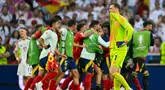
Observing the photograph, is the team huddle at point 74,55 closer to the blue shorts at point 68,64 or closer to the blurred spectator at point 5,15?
the blue shorts at point 68,64

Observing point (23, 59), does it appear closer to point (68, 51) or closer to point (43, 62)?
point (68, 51)

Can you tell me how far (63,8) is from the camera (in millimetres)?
28688

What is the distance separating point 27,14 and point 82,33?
6225 millimetres

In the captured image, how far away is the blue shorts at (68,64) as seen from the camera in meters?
20.8

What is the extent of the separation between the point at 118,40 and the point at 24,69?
17.6 feet

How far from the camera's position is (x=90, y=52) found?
22.2m

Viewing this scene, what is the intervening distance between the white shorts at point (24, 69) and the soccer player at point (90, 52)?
230 cm

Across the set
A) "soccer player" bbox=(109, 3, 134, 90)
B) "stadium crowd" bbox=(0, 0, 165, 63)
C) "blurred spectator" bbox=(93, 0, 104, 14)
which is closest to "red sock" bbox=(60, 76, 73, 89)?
"soccer player" bbox=(109, 3, 134, 90)

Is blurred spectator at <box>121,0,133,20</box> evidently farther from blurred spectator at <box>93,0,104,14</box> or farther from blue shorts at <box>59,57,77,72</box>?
blue shorts at <box>59,57,77,72</box>

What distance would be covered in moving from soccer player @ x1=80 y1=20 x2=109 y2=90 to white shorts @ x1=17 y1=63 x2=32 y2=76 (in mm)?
2305

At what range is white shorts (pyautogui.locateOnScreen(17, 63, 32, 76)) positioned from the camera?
2380cm

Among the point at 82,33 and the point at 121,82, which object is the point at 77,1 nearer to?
the point at 82,33

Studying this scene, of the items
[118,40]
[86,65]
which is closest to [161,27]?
[86,65]

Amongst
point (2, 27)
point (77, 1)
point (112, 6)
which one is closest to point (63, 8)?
point (77, 1)
